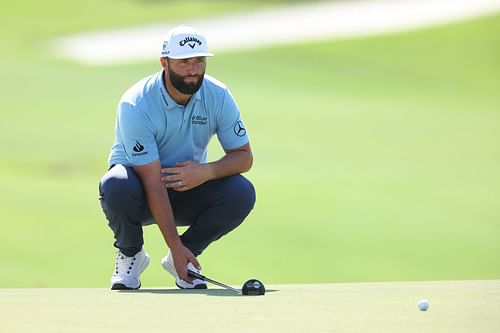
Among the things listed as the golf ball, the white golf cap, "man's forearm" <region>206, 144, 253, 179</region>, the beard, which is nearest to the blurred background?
"man's forearm" <region>206, 144, 253, 179</region>

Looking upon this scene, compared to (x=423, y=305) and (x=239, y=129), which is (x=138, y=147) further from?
(x=423, y=305)

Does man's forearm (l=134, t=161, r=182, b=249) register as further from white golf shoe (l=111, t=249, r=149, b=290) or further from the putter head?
the putter head

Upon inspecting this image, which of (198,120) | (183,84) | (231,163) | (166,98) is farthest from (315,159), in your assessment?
(183,84)

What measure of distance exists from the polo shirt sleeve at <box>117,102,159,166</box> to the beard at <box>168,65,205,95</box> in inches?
8.1

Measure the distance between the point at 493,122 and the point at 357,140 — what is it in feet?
10.3

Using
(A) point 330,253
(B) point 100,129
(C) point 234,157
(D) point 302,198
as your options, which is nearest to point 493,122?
(B) point 100,129

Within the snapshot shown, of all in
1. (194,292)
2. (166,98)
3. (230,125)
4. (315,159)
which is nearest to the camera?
(194,292)

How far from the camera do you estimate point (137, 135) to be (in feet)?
19.2

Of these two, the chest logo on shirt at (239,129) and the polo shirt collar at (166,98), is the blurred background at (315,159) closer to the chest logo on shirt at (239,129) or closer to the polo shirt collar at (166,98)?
the chest logo on shirt at (239,129)

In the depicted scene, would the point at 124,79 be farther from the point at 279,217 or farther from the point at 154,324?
the point at 154,324

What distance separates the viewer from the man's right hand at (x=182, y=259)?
5.88 meters

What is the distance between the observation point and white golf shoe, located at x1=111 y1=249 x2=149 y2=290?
20.0ft

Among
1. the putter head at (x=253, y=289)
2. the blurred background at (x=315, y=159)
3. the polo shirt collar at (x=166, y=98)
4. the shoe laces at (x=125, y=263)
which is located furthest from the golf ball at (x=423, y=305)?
the blurred background at (x=315, y=159)

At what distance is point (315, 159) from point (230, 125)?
9.46 metres
